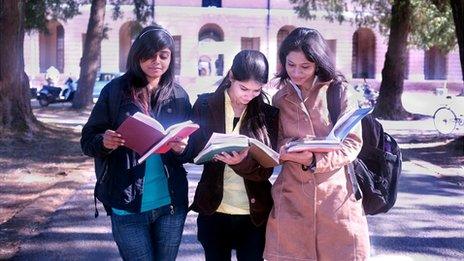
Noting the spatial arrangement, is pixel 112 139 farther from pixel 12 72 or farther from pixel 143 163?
pixel 12 72

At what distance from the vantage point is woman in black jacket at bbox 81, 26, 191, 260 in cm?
332

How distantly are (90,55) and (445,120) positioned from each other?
12.8 metres

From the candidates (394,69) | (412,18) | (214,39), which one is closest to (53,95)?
(394,69)

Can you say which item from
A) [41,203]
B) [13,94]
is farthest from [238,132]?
[13,94]

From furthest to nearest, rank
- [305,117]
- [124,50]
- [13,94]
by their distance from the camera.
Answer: [124,50]
[13,94]
[305,117]

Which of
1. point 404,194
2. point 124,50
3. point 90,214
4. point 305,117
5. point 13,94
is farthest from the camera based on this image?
point 124,50

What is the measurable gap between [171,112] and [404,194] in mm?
6269

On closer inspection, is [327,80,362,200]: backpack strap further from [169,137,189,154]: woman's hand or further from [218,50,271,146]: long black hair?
[169,137,189,154]: woman's hand

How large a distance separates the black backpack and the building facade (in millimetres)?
44783

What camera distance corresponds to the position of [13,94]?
45.5 ft

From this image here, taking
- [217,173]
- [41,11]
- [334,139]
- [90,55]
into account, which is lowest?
[217,173]

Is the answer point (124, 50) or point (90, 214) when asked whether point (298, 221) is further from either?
point (124, 50)

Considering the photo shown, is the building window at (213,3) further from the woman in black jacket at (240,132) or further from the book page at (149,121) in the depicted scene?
the book page at (149,121)

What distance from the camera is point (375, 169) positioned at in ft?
11.2
